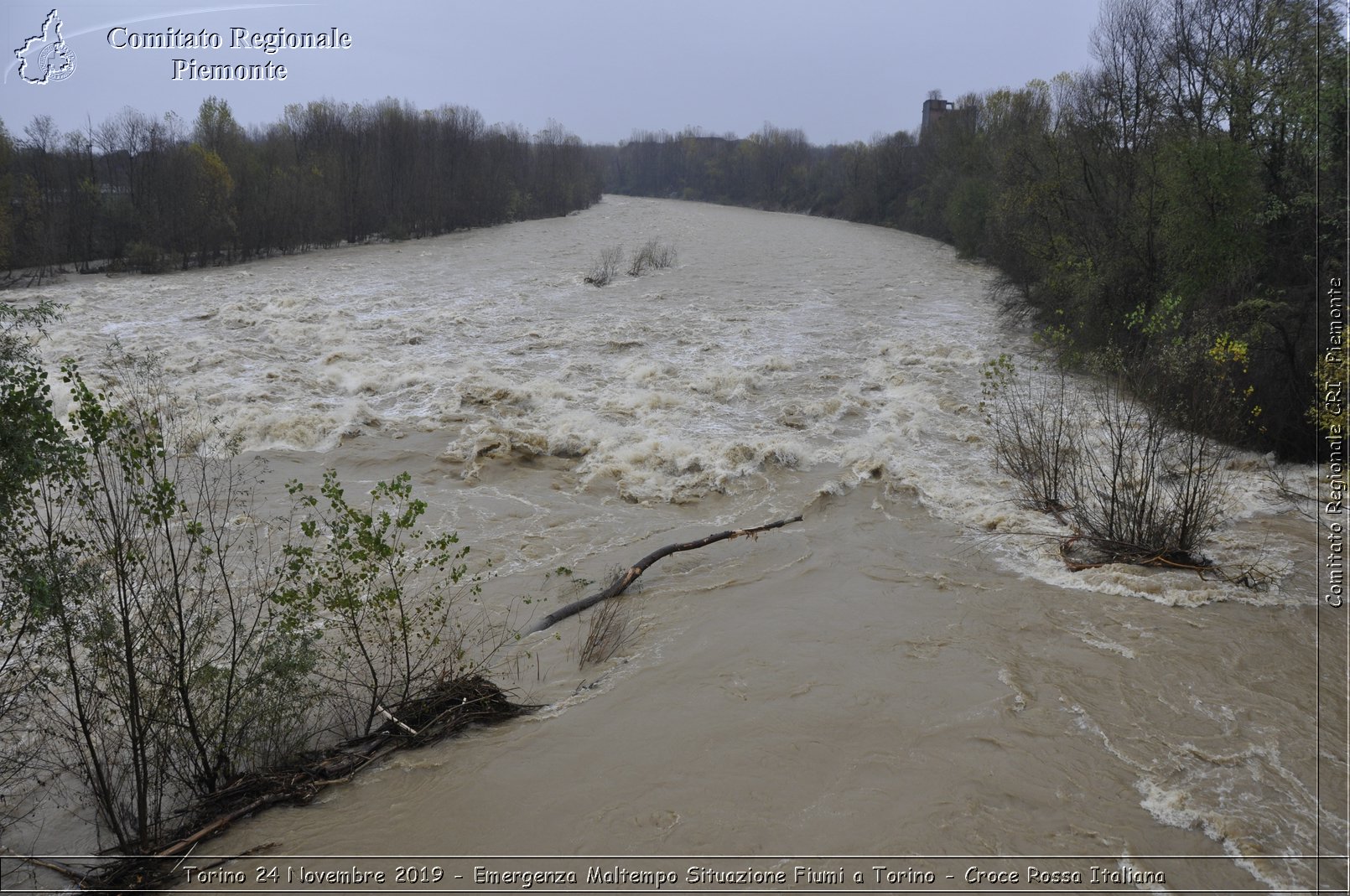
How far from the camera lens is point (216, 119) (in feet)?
125

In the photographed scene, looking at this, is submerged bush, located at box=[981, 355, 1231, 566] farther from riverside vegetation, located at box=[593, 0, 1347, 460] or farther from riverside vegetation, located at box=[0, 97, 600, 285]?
riverside vegetation, located at box=[0, 97, 600, 285]

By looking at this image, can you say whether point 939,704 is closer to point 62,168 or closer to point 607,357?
point 607,357

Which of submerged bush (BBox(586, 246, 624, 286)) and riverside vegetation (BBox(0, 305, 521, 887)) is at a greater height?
submerged bush (BBox(586, 246, 624, 286))

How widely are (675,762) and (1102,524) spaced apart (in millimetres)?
6712

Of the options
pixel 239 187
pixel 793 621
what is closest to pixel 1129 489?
pixel 793 621

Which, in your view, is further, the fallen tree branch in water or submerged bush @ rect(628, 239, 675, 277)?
submerged bush @ rect(628, 239, 675, 277)

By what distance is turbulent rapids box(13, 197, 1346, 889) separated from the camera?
18.1 feet

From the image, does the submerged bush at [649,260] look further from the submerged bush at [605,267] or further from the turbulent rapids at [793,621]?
the turbulent rapids at [793,621]

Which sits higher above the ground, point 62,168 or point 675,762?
point 62,168

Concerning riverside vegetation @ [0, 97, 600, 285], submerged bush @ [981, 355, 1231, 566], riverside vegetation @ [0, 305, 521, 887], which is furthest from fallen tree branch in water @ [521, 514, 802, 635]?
riverside vegetation @ [0, 97, 600, 285]

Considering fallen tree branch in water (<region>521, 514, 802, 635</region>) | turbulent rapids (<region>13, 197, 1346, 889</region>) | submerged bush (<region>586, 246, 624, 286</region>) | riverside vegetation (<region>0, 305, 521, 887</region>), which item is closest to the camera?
riverside vegetation (<region>0, 305, 521, 887</region>)

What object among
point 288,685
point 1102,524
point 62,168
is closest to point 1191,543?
point 1102,524

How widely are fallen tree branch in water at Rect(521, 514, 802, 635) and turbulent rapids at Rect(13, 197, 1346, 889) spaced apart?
21 centimetres

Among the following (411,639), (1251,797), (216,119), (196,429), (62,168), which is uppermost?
(216,119)
